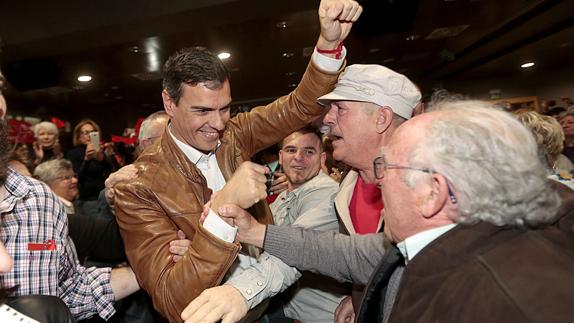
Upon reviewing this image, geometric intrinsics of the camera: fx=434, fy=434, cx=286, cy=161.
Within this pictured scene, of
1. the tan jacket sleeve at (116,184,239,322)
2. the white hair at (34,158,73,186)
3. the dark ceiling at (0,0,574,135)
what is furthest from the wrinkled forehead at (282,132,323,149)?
the dark ceiling at (0,0,574,135)

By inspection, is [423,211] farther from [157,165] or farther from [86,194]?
[86,194]

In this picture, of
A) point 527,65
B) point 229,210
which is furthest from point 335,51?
point 527,65

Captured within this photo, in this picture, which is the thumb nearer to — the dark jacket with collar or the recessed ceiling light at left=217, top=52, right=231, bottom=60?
the dark jacket with collar

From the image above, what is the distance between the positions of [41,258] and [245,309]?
2.23 feet

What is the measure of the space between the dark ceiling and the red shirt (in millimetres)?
3559

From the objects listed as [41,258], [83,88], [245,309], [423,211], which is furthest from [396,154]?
[83,88]

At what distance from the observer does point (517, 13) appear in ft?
22.0

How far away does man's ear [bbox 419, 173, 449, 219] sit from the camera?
1.04 m

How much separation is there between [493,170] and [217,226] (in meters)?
0.79

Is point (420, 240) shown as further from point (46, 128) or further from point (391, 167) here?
point (46, 128)

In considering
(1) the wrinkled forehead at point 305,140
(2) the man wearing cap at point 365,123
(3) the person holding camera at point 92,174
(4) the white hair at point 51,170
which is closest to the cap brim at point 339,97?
(2) the man wearing cap at point 365,123

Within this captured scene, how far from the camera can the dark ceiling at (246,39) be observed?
16.9ft

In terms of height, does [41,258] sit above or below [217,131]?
below

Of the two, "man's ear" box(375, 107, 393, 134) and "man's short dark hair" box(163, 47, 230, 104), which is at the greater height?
"man's short dark hair" box(163, 47, 230, 104)
